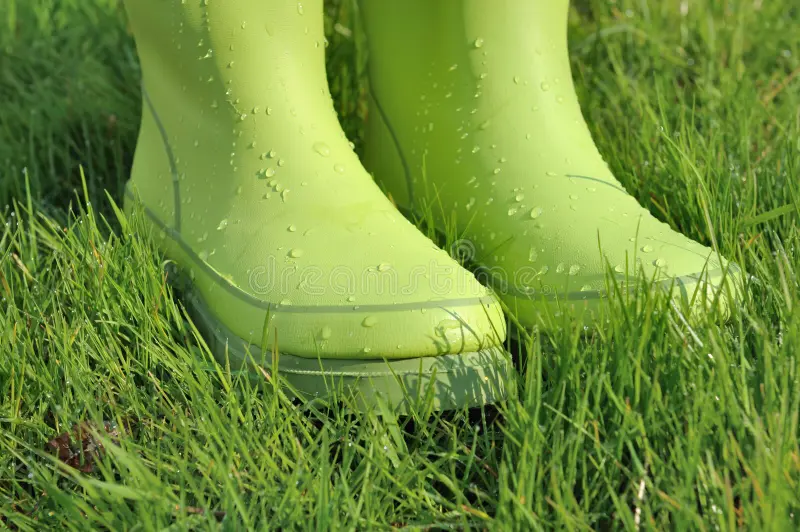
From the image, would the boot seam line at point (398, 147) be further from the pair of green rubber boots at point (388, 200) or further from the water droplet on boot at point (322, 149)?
the water droplet on boot at point (322, 149)

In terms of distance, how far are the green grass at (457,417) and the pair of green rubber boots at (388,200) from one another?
62 mm

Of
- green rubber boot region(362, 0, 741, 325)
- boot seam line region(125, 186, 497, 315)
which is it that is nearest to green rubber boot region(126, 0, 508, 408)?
boot seam line region(125, 186, 497, 315)

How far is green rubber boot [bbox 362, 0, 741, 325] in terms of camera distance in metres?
1.23

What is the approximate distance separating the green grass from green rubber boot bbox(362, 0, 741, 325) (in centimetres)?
8

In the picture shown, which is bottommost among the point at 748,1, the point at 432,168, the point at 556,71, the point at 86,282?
the point at 86,282

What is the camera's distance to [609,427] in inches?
39.7

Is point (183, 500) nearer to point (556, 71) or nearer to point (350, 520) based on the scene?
point (350, 520)

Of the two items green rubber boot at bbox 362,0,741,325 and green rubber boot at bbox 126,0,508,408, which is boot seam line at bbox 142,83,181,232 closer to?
green rubber boot at bbox 126,0,508,408

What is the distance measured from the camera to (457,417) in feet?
3.60

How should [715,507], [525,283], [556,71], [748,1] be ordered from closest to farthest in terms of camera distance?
[715,507] → [525,283] → [556,71] → [748,1]

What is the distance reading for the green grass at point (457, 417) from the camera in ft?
2.99

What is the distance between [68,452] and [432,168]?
74 cm

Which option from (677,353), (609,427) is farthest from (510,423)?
(677,353)

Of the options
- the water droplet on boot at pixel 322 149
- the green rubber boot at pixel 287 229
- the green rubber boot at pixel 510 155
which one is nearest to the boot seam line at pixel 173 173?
the green rubber boot at pixel 287 229
